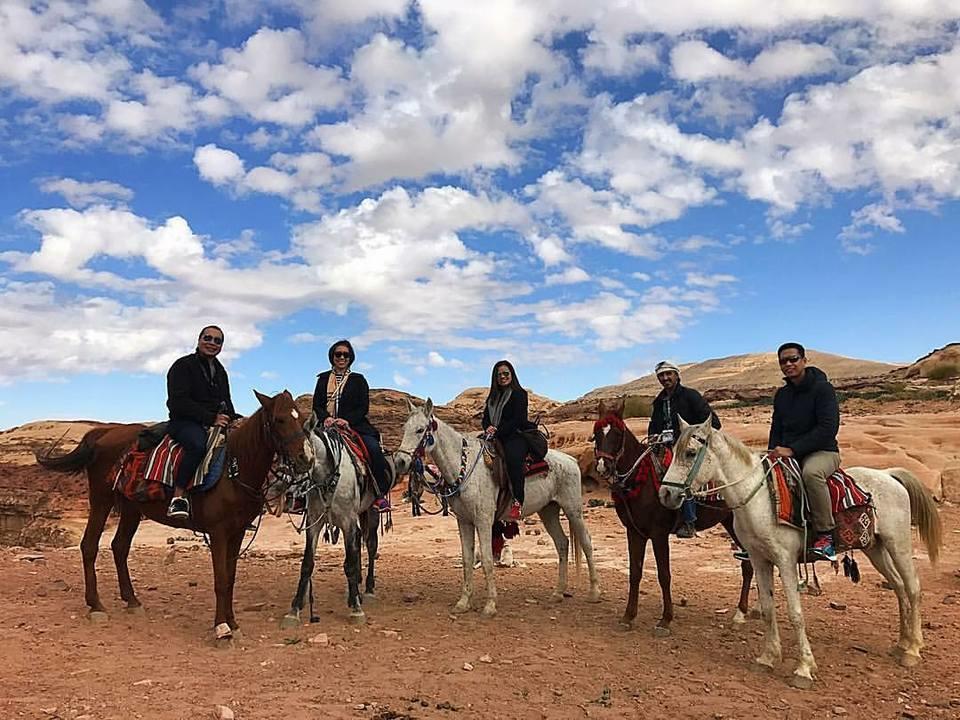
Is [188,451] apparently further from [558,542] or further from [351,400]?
[558,542]

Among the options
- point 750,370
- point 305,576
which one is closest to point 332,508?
point 305,576

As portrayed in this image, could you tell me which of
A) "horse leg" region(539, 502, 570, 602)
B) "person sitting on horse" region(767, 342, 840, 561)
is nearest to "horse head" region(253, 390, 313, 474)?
"horse leg" region(539, 502, 570, 602)

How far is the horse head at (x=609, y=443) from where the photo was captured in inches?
308

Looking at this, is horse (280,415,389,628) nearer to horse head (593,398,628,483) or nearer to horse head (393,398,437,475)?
horse head (393,398,437,475)

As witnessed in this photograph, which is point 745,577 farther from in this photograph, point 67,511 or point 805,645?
point 67,511

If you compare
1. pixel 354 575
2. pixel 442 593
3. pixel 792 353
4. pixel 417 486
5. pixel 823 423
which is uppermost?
pixel 792 353

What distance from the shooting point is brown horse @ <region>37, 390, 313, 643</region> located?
6.98m

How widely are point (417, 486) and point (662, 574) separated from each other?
10.5 feet

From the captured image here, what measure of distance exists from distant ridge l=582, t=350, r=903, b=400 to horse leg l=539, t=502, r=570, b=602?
229ft

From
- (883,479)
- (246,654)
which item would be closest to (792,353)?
(883,479)

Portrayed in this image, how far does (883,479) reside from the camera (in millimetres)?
7012

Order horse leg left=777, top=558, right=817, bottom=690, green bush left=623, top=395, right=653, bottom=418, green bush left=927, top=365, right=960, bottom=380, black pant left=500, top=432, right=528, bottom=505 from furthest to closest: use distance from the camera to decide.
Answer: green bush left=927, top=365, right=960, bottom=380 → green bush left=623, top=395, right=653, bottom=418 → black pant left=500, top=432, right=528, bottom=505 → horse leg left=777, top=558, right=817, bottom=690

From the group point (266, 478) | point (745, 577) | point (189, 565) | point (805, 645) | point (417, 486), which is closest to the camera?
point (805, 645)

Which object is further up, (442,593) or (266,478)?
(266,478)
